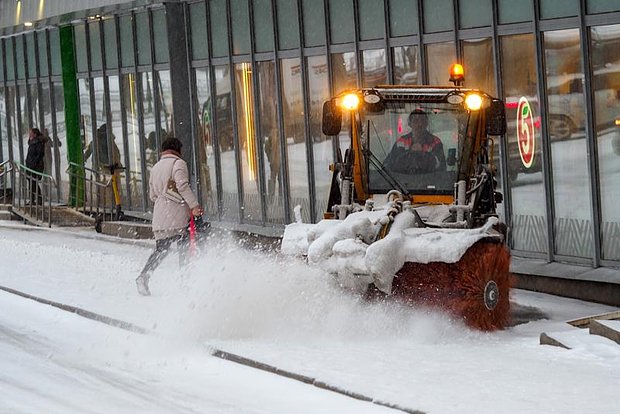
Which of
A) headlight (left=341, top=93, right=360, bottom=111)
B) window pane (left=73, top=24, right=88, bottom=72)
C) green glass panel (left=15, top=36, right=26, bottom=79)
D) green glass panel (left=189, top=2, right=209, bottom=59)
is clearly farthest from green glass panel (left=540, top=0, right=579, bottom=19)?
green glass panel (left=15, top=36, right=26, bottom=79)

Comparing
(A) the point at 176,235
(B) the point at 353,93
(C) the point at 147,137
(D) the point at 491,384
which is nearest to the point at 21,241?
(C) the point at 147,137

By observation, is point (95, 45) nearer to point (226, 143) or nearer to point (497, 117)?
point (226, 143)

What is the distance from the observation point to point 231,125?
26906 mm

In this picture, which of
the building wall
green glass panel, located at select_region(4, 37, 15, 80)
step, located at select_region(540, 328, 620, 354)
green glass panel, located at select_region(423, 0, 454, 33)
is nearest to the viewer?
step, located at select_region(540, 328, 620, 354)

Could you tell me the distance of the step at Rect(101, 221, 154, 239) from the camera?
2519 cm

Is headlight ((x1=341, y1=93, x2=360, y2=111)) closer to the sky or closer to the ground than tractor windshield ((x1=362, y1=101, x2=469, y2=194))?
closer to the sky

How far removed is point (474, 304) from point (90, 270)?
792 centimetres

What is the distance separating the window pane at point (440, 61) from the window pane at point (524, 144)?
1.26 meters

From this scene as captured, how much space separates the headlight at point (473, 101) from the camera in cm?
1426

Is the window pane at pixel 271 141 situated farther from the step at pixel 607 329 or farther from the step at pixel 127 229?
the step at pixel 607 329

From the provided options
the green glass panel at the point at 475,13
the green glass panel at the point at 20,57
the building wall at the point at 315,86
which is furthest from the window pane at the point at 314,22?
the green glass panel at the point at 20,57

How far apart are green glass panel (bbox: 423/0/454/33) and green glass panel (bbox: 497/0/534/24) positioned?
1.19 metres

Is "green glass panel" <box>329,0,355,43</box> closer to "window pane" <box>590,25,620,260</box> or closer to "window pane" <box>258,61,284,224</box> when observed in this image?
"window pane" <box>258,61,284,224</box>

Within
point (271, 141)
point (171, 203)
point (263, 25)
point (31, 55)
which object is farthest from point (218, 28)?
point (31, 55)
